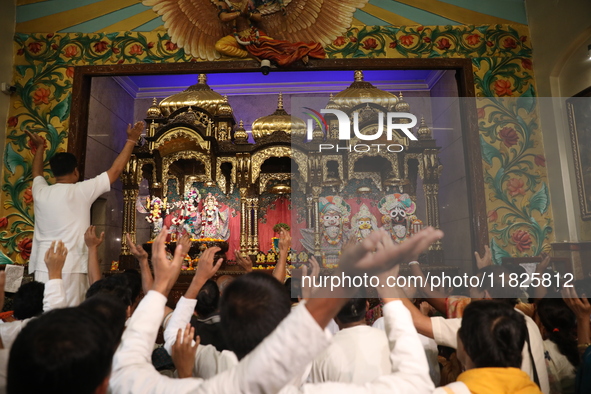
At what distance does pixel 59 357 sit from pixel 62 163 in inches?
102

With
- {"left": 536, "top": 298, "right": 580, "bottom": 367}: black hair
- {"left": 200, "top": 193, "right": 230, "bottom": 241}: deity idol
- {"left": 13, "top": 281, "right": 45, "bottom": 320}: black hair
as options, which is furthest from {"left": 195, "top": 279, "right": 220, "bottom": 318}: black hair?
{"left": 200, "top": 193, "right": 230, "bottom": 241}: deity idol

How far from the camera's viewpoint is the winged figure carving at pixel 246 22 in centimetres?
466

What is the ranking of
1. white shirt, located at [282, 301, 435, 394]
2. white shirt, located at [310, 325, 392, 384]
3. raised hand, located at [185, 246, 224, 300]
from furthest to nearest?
raised hand, located at [185, 246, 224, 300]
white shirt, located at [310, 325, 392, 384]
white shirt, located at [282, 301, 435, 394]

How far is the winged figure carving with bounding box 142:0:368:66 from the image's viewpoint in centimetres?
466

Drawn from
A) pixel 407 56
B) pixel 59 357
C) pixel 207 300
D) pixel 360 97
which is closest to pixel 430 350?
pixel 207 300

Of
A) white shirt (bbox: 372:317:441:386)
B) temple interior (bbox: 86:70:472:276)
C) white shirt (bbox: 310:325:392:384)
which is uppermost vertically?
temple interior (bbox: 86:70:472:276)

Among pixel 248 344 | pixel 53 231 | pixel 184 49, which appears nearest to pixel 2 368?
pixel 248 344

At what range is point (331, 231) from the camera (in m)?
5.63

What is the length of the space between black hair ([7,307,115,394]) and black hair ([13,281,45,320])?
1.24 m

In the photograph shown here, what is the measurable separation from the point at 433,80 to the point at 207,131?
12.4ft

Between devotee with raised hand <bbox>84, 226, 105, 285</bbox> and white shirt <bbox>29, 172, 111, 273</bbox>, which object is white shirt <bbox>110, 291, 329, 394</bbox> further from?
white shirt <bbox>29, 172, 111, 273</bbox>

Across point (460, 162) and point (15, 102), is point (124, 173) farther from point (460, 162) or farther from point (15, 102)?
point (460, 162)

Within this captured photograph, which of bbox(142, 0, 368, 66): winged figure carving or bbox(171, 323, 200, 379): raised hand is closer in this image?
bbox(171, 323, 200, 379): raised hand

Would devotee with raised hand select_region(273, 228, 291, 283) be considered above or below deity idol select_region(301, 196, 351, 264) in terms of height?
below
